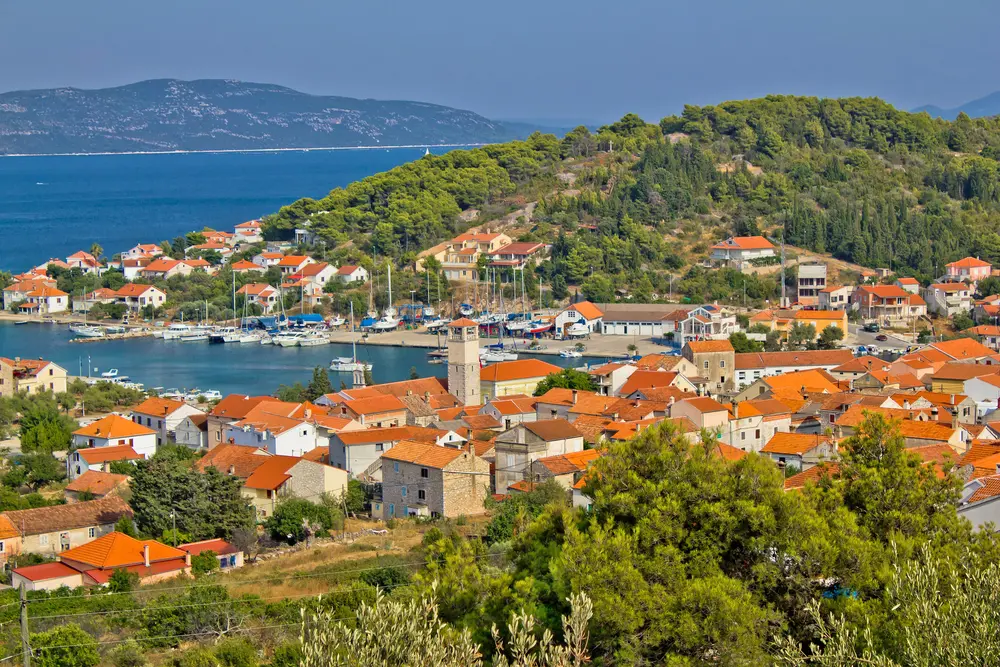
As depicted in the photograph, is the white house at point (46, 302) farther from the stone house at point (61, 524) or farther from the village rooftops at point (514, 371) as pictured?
the stone house at point (61, 524)

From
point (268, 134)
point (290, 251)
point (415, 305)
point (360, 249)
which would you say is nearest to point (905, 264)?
point (415, 305)

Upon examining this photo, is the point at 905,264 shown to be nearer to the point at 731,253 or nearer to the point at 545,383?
the point at 731,253

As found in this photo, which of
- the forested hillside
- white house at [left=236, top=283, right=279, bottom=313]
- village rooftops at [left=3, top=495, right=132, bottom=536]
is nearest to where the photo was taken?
village rooftops at [left=3, top=495, right=132, bottom=536]

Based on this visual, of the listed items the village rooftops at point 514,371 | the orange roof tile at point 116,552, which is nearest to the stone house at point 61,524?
the orange roof tile at point 116,552

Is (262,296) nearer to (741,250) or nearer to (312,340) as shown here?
(312,340)

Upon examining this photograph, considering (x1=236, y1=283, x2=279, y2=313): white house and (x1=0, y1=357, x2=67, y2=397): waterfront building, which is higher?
(x1=236, y1=283, x2=279, y2=313): white house

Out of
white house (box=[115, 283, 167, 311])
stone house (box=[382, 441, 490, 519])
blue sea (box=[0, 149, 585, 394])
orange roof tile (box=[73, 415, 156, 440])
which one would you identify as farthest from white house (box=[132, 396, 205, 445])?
white house (box=[115, 283, 167, 311])

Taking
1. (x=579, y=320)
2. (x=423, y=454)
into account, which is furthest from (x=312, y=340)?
(x=423, y=454)

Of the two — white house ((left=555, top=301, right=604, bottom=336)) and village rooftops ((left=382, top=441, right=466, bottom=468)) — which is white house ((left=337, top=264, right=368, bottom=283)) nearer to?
white house ((left=555, top=301, right=604, bottom=336))
